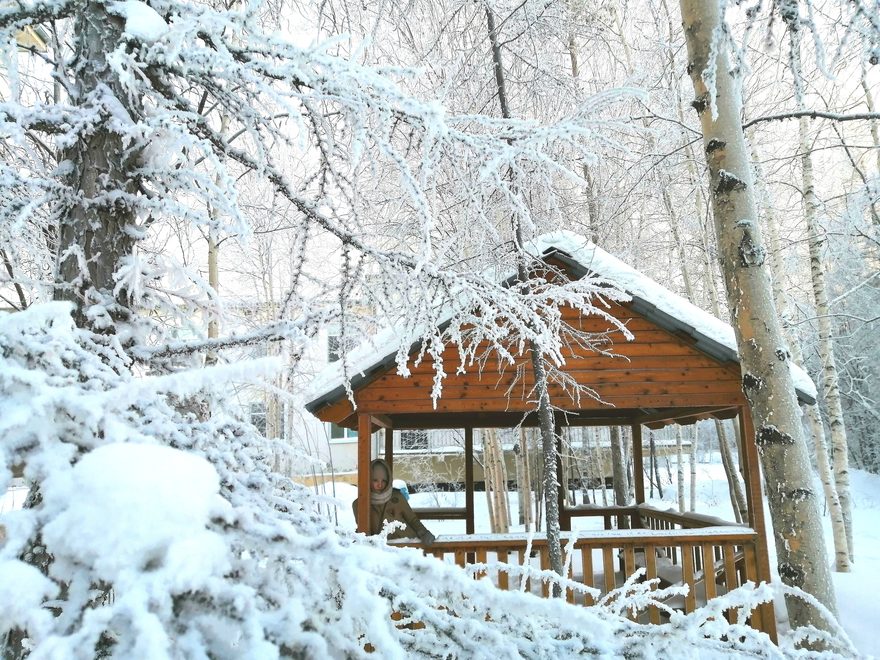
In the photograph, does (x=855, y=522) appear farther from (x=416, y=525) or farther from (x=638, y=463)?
(x=416, y=525)

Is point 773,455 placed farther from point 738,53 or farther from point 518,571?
point 518,571

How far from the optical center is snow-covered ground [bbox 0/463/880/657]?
20.2 feet

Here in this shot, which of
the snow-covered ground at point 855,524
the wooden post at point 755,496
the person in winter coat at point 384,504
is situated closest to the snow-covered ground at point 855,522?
the snow-covered ground at point 855,524

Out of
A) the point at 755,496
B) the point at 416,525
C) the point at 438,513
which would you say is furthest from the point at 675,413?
the point at 416,525

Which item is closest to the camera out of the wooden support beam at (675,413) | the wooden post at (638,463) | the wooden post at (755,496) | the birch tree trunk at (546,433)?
the birch tree trunk at (546,433)

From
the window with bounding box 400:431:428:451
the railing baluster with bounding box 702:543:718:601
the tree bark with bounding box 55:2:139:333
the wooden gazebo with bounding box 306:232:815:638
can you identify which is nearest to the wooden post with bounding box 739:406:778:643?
the wooden gazebo with bounding box 306:232:815:638

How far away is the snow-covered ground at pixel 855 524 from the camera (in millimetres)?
6332

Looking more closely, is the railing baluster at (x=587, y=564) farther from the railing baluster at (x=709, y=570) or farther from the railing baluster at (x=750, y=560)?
the railing baluster at (x=750, y=560)

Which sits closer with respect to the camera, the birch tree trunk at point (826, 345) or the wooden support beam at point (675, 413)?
the wooden support beam at point (675, 413)

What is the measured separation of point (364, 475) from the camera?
5.98m

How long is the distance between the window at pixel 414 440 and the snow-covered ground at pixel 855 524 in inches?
68.6

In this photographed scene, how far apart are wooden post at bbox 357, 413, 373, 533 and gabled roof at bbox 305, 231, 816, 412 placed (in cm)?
48

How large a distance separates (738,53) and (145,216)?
266cm

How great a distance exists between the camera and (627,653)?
3.34 feet
